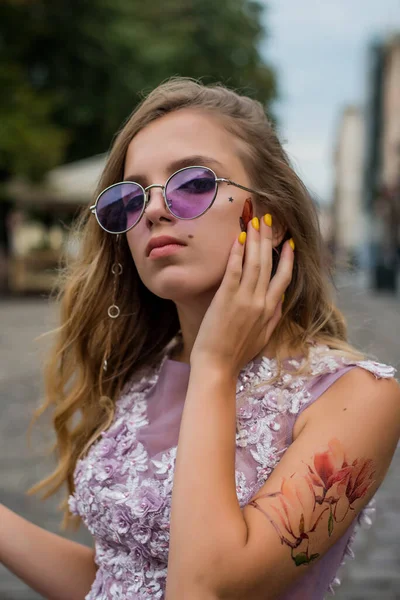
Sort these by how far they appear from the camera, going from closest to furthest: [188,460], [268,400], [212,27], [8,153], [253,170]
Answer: [188,460] → [268,400] → [253,170] → [8,153] → [212,27]

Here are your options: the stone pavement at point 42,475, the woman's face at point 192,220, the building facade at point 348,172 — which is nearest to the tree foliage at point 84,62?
the stone pavement at point 42,475

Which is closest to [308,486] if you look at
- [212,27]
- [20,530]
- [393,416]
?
[393,416]

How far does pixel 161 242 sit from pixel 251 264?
0.22m

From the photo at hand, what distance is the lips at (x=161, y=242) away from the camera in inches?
66.9

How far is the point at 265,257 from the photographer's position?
165cm

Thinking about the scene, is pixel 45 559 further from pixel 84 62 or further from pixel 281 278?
pixel 84 62

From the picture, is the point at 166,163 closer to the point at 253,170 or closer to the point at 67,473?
the point at 253,170

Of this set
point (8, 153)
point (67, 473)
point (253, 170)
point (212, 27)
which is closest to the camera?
point (253, 170)

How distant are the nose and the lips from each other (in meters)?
0.05

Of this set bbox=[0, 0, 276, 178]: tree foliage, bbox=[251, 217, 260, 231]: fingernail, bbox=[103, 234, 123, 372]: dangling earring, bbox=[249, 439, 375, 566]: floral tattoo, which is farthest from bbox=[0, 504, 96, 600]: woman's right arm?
bbox=[0, 0, 276, 178]: tree foliage

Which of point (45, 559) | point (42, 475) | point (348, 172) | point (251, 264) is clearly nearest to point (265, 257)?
point (251, 264)

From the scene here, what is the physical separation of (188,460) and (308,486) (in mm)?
237

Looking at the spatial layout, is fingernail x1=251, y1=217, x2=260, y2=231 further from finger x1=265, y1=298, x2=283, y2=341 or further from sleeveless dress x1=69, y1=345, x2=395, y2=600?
sleeveless dress x1=69, y1=345, x2=395, y2=600

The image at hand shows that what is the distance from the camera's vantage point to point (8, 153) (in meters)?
18.8
